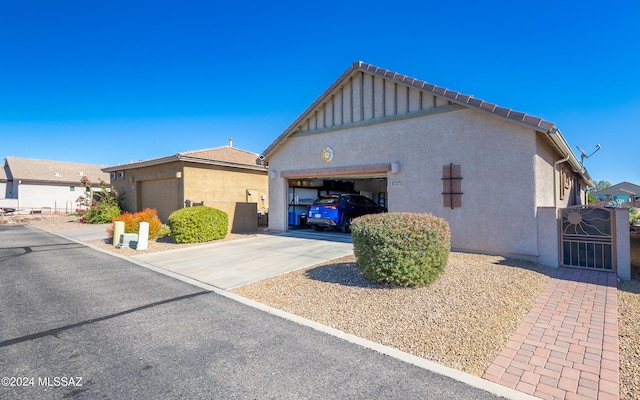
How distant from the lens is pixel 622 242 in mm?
6359

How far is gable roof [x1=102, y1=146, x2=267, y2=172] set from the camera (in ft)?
49.8

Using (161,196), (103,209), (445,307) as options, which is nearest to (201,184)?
(161,196)

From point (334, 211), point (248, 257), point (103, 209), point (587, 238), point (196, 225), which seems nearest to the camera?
point (587, 238)

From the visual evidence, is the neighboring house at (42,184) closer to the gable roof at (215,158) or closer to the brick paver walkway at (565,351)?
the gable roof at (215,158)

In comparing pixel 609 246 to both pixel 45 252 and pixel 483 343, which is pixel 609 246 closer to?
pixel 483 343

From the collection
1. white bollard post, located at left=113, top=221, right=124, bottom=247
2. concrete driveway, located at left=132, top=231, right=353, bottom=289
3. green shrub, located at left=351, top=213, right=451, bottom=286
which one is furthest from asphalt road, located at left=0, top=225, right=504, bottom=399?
white bollard post, located at left=113, top=221, right=124, bottom=247

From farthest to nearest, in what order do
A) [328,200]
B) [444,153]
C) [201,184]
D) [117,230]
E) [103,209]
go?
[103,209], [201,184], [328,200], [117,230], [444,153]

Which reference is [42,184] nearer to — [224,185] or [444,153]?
[224,185]

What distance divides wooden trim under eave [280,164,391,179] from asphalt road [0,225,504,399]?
20.9 feet

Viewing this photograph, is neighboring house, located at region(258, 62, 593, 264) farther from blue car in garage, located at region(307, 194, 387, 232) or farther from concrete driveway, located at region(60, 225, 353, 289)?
concrete driveway, located at region(60, 225, 353, 289)

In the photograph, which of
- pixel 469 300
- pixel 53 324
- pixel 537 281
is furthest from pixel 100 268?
pixel 537 281

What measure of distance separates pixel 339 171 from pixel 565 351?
8.35m

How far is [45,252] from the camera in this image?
31.6 ft

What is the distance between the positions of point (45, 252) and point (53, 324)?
7.21m
